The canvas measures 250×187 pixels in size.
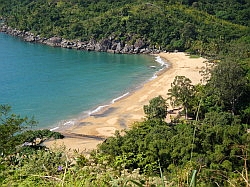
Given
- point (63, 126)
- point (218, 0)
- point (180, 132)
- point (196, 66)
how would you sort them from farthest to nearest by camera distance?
point (218, 0)
point (196, 66)
point (63, 126)
point (180, 132)

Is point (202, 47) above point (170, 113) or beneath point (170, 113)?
above

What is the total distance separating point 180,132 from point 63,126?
14.4 metres

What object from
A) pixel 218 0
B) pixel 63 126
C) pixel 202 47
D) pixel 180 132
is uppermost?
pixel 218 0

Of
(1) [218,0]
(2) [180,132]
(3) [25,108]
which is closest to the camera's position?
(2) [180,132]

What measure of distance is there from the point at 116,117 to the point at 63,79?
1926cm

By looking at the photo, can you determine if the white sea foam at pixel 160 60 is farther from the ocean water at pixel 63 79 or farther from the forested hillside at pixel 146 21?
the forested hillside at pixel 146 21

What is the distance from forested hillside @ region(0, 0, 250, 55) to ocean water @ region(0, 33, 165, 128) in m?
7.01

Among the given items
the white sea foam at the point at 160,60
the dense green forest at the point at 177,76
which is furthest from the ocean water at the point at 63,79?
the dense green forest at the point at 177,76

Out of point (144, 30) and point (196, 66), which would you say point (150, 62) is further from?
point (144, 30)

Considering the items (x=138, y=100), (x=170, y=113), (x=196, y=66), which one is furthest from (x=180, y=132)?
(x=196, y=66)

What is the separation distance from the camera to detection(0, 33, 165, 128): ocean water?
3925 centimetres

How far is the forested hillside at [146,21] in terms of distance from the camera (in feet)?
233

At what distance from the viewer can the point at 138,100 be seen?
132 ft

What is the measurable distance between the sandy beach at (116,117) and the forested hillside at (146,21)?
1784 cm
